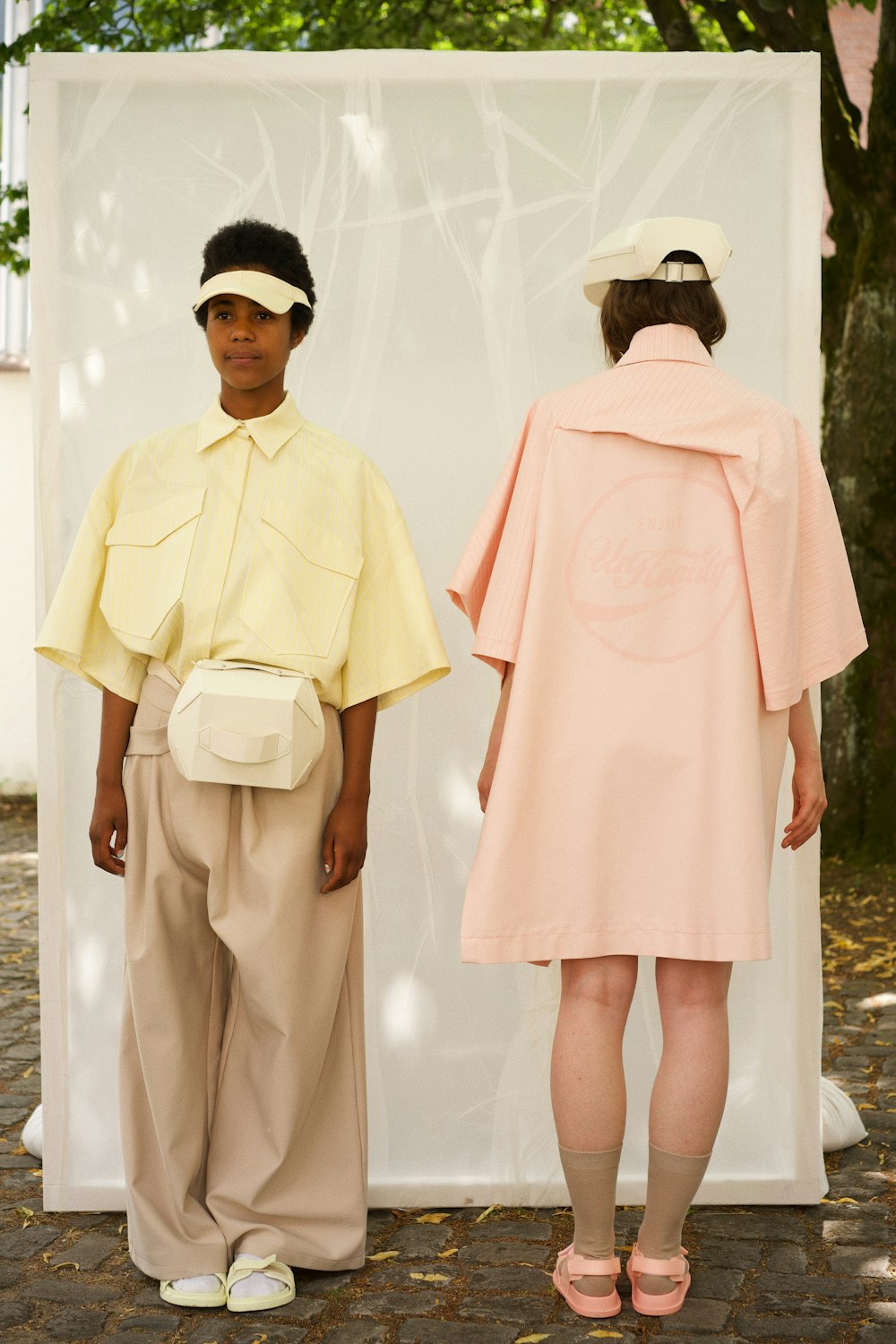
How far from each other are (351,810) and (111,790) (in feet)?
1.58

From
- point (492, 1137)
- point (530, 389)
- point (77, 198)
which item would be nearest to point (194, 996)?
point (492, 1137)

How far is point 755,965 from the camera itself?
3.69 metres

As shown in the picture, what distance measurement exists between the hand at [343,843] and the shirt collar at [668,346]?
1008 millimetres

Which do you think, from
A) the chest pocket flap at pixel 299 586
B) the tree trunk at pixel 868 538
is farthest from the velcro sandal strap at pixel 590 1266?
the tree trunk at pixel 868 538

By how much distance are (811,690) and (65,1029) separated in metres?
1.86

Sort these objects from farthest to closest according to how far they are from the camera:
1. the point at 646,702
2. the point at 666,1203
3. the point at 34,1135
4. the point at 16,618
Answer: the point at 16,618
the point at 34,1135
the point at 666,1203
the point at 646,702

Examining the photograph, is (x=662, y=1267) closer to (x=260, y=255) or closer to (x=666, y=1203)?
(x=666, y=1203)

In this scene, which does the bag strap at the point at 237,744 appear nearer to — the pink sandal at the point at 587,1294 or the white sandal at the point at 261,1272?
the white sandal at the point at 261,1272

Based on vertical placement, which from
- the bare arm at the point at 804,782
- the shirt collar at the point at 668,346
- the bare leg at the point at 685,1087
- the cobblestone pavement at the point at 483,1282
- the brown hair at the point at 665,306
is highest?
the brown hair at the point at 665,306

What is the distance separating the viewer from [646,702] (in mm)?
2875

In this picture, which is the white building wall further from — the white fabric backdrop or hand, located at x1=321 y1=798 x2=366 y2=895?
hand, located at x1=321 y1=798 x2=366 y2=895

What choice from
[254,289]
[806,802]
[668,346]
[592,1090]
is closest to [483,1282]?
[592,1090]

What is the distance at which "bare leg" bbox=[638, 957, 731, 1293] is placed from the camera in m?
2.95

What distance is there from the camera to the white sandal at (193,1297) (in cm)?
309
